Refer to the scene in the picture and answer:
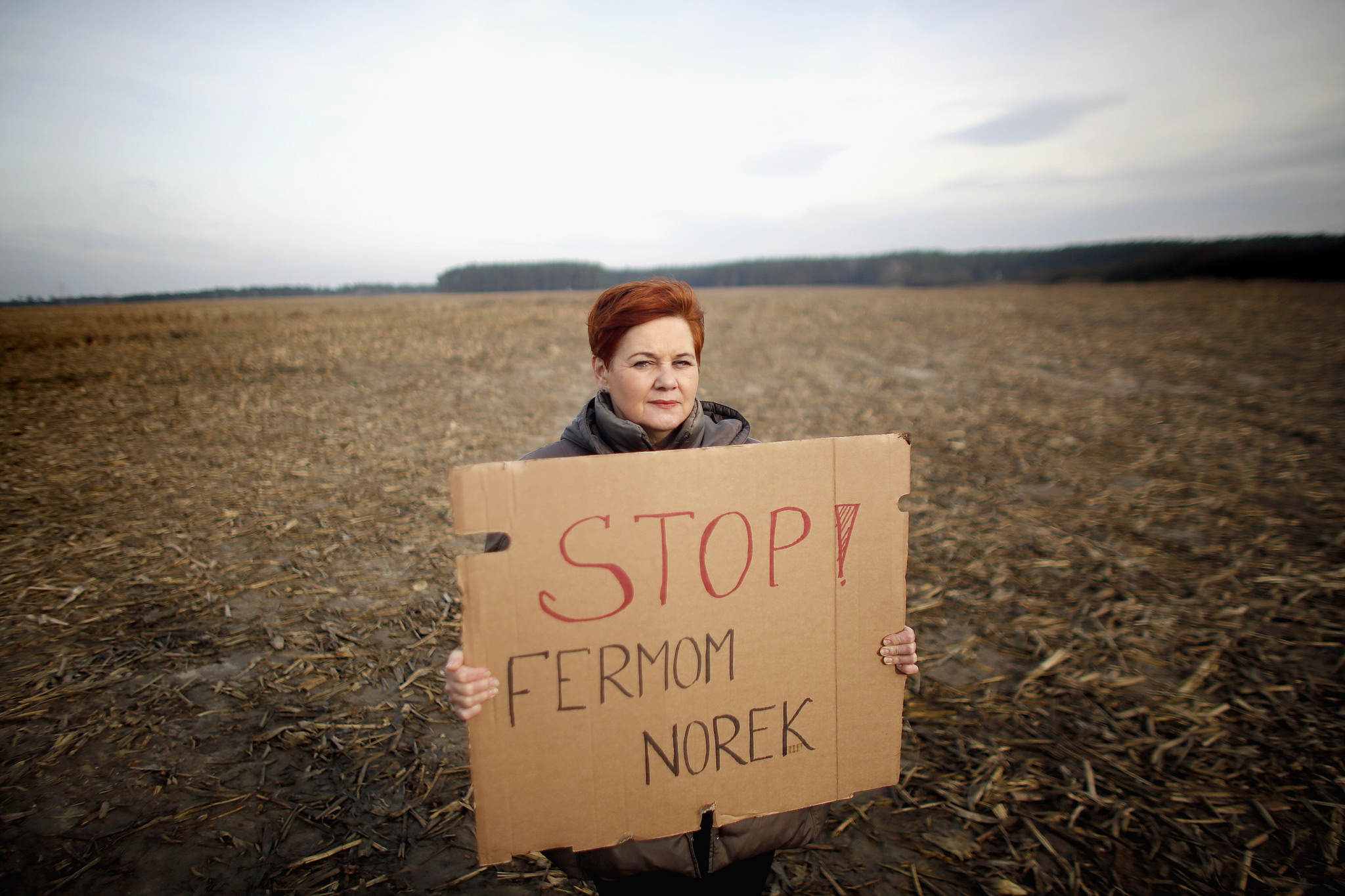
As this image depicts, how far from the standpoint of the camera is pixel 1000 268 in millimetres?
70562

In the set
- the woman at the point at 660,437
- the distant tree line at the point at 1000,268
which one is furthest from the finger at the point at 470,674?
the distant tree line at the point at 1000,268

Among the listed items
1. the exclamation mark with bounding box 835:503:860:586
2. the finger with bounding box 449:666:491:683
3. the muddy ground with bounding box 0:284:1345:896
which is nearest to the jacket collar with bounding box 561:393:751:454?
the exclamation mark with bounding box 835:503:860:586

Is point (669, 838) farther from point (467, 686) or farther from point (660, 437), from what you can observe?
point (660, 437)

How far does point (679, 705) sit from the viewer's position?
55.5 inches

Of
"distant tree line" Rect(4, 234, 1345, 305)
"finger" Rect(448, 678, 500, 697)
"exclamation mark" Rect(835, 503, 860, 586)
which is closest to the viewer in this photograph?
"finger" Rect(448, 678, 500, 697)

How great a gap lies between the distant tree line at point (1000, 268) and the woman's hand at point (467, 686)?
20666 millimetres

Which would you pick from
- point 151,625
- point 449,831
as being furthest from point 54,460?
point 449,831

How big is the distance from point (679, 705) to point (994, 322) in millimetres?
22786

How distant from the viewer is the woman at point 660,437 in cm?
154

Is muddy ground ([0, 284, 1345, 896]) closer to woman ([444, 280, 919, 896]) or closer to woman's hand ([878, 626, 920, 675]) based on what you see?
woman ([444, 280, 919, 896])

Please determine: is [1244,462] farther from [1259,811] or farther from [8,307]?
[8,307]

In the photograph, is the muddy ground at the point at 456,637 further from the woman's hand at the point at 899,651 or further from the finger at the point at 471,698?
the finger at the point at 471,698

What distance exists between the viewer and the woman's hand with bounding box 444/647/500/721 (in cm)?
123

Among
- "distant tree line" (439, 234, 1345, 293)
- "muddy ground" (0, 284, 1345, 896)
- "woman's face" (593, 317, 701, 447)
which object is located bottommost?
"muddy ground" (0, 284, 1345, 896)
